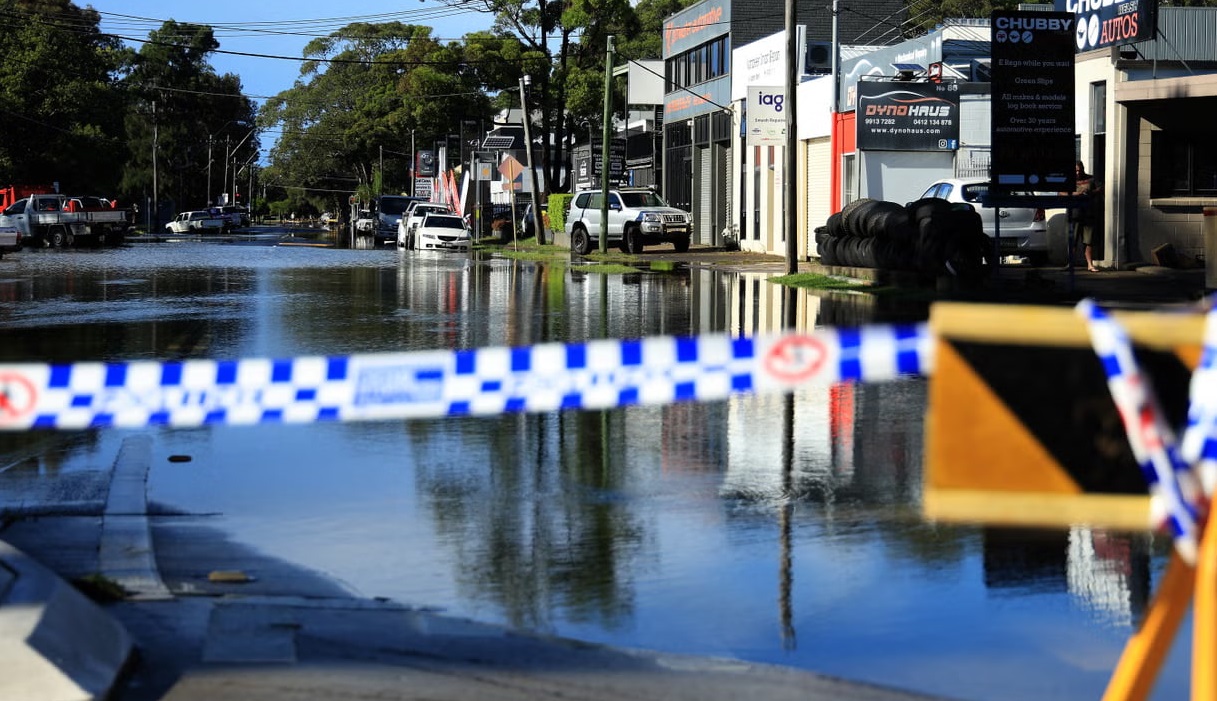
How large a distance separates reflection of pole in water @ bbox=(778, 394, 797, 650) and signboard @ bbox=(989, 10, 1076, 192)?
1316cm

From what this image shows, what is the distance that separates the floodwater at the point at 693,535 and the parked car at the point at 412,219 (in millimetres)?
40223

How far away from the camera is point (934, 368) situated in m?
3.60

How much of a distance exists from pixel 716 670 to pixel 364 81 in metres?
127

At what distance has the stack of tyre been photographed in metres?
24.5

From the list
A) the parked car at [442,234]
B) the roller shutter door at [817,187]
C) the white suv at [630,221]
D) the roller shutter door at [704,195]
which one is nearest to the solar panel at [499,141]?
the roller shutter door at [704,195]

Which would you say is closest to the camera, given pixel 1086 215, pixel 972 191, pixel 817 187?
pixel 1086 215

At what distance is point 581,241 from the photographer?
4797 cm

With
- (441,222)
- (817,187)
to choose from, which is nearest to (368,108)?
(441,222)

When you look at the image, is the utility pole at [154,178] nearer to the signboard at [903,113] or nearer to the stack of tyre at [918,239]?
the signboard at [903,113]

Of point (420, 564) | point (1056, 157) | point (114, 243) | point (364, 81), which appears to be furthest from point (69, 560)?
point (364, 81)

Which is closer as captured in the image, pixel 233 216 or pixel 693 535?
pixel 693 535

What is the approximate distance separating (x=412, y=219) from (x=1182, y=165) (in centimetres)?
3324

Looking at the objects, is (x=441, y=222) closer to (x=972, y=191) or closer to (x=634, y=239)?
(x=634, y=239)

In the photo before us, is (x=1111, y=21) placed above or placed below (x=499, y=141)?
below
